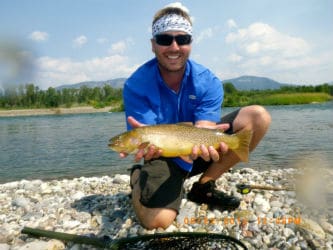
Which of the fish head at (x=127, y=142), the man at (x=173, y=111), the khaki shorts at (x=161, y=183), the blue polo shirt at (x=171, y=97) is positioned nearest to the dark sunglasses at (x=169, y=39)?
the man at (x=173, y=111)

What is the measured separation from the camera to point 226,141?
139 inches

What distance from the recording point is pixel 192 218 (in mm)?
3869

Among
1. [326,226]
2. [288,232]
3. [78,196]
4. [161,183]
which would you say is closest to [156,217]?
[161,183]

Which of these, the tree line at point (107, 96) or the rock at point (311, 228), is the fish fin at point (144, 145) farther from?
the tree line at point (107, 96)

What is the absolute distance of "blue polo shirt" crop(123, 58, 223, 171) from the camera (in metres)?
3.88

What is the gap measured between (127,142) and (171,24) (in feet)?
4.67

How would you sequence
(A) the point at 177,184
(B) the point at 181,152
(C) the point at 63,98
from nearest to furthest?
(B) the point at 181,152, (A) the point at 177,184, (C) the point at 63,98

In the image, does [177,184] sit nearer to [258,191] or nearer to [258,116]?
[258,116]

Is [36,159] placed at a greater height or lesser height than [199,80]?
lesser

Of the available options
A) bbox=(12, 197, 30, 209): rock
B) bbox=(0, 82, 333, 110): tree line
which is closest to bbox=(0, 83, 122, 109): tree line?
bbox=(0, 82, 333, 110): tree line

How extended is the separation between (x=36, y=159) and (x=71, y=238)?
8863 mm

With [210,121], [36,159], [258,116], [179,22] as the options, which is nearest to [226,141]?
[210,121]

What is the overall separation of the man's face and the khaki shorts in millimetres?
1069

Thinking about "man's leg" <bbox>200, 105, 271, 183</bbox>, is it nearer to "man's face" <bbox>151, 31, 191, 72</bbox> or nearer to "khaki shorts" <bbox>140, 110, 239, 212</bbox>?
"khaki shorts" <bbox>140, 110, 239, 212</bbox>
